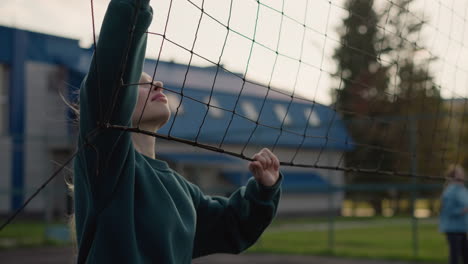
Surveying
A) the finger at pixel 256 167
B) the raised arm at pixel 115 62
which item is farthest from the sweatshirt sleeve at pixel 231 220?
the raised arm at pixel 115 62

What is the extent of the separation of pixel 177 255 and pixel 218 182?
21.2m

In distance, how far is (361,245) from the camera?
11188 millimetres

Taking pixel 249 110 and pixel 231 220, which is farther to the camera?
pixel 249 110

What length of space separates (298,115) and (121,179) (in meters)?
22.9

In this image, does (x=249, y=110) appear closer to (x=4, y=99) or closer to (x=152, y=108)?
(x=4, y=99)

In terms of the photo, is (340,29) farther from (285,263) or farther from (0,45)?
(285,263)

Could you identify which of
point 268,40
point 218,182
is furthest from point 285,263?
point 218,182

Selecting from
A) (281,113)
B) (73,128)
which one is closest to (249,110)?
(281,113)

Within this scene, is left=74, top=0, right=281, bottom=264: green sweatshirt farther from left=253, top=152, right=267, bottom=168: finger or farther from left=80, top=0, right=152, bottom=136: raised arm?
left=253, top=152, right=267, bottom=168: finger

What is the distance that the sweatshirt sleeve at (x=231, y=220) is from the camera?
7.33 feet

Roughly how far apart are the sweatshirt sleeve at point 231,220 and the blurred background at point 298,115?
27cm

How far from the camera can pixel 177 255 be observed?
190 centimetres

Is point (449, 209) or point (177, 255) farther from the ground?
point (177, 255)

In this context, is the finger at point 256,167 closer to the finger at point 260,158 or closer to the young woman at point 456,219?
the finger at point 260,158
